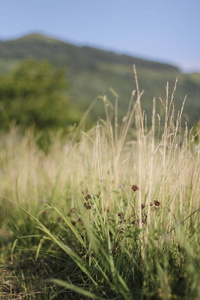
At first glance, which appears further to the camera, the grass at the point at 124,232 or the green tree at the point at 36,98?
the green tree at the point at 36,98

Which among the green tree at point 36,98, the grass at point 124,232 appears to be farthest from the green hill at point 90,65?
the grass at point 124,232

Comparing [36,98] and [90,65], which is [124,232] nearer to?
[36,98]

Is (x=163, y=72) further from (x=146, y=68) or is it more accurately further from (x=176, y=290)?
(x=176, y=290)

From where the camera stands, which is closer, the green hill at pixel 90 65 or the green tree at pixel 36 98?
the green tree at pixel 36 98

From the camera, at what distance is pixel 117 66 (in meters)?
83.8

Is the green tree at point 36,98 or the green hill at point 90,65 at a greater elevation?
the green hill at point 90,65

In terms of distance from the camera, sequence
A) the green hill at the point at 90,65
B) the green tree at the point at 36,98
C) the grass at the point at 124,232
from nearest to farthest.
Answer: the grass at the point at 124,232 < the green tree at the point at 36,98 < the green hill at the point at 90,65

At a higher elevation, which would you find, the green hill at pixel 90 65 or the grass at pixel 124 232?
the green hill at pixel 90 65

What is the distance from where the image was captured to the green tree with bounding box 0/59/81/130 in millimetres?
13008

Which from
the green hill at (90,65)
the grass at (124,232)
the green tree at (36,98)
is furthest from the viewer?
the green hill at (90,65)

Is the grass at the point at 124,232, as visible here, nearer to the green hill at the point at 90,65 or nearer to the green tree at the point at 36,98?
the green tree at the point at 36,98

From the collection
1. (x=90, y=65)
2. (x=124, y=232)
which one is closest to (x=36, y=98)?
(x=124, y=232)

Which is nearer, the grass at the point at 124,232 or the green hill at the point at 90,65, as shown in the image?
the grass at the point at 124,232

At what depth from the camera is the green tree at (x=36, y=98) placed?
42.7 ft
